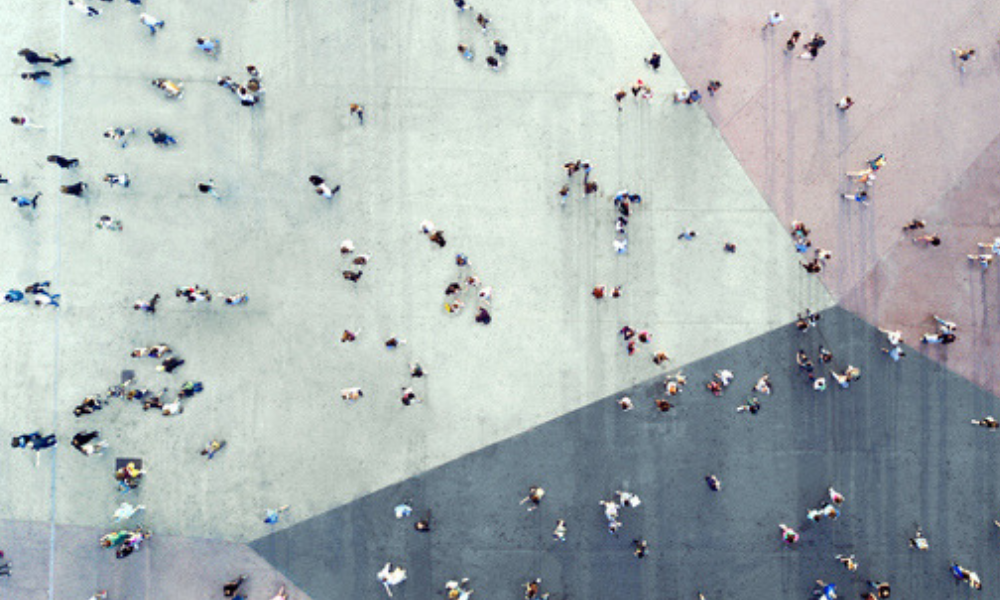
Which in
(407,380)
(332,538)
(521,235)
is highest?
(521,235)

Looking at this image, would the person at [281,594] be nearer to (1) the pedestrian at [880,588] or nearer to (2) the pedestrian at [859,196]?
(1) the pedestrian at [880,588]

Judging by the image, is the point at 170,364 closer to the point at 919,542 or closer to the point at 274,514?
the point at 274,514

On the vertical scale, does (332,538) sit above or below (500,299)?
below

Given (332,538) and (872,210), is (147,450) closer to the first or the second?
(332,538)

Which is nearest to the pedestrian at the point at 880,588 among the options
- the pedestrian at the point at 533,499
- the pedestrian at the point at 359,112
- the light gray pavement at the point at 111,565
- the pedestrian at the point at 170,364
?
the pedestrian at the point at 533,499

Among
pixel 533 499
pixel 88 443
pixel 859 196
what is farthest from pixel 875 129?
pixel 88 443

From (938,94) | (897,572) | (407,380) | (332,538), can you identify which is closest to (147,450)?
(332,538)
